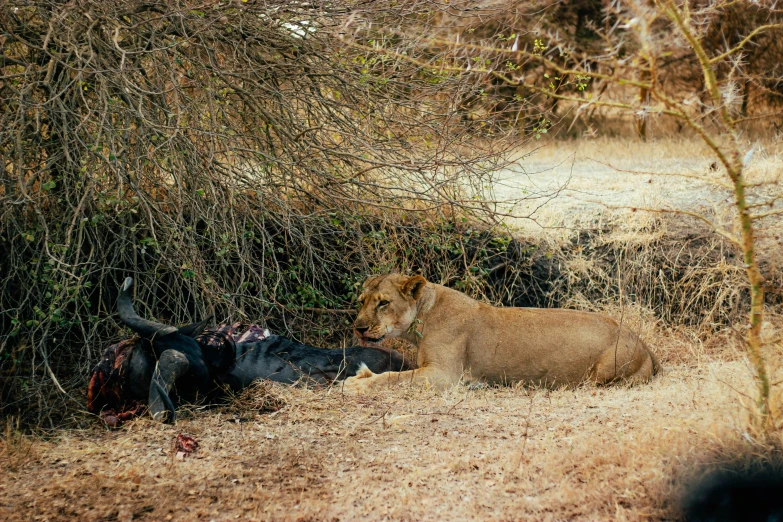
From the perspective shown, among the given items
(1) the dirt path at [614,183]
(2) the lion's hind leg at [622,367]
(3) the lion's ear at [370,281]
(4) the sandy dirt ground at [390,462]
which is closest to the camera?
(4) the sandy dirt ground at [390,462]

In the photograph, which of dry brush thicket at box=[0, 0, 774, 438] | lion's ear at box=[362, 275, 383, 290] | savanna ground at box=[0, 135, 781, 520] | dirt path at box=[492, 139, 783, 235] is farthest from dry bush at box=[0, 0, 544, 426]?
dirt path at box=[492, 139, 783, 235]

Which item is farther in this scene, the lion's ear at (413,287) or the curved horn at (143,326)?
the lion's ear at (413,287)

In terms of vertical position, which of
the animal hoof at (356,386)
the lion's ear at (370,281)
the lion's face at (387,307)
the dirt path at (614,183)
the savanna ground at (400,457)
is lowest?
the animal hoof at (356,386)

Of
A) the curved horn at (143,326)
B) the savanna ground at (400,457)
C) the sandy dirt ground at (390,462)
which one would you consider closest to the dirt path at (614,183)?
the savanna ground at (400,457)

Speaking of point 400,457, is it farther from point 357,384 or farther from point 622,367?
point 622,367

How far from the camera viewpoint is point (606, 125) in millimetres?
16000

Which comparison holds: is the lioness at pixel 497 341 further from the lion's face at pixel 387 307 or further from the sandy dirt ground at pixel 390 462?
the sandy dirt ground at pixel 390 462

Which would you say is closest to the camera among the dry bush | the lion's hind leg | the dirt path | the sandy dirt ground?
the sandy dirt ground

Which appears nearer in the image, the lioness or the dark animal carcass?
the dark animal carcass

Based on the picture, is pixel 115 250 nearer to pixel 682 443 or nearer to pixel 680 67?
Answer: pixel 682 443

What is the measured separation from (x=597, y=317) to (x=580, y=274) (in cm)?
153

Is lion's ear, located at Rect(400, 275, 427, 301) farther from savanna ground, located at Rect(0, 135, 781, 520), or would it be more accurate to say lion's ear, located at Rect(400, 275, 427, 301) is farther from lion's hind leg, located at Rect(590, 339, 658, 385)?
lion's hind leg, located at Rect(590, 339, 658, 385)

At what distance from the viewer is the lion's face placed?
5762mm

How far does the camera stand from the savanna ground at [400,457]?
3.55m
